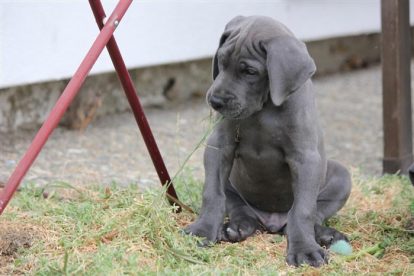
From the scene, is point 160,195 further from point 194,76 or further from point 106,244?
point 194,76

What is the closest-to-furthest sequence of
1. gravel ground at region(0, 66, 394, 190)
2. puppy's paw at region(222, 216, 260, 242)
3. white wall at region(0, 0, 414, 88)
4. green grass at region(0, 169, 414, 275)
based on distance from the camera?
1. green grass at region(0, 169, 414, 275)
2. puppy's paw at region(222, 216, 260, 242)
3. gravel ground at region(0, 66, 394, 190)
4. white wall at region(0, 0, 414, 88)

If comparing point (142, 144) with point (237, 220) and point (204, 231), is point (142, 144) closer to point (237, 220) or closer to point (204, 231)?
point (237, 220)

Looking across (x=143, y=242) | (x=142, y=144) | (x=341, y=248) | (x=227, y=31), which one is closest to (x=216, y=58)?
(x=227, y=31)

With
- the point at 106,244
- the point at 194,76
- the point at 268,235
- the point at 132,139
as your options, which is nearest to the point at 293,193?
the point at 268,235

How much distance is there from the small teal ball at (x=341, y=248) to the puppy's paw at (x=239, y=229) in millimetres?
371

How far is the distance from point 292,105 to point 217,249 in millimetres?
672

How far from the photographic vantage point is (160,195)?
379 cm

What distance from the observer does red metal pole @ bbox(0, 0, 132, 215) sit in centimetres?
305

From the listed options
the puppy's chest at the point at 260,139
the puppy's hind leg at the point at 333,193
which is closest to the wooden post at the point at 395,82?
the puppy's hind leg at the point at 333,193

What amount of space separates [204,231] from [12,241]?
0.78 meters

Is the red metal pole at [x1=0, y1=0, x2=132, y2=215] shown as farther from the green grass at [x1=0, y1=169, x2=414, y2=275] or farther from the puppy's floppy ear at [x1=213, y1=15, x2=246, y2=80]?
the puppy's floppy ear at [x1=213, y1=15, x2=246, y2=80]

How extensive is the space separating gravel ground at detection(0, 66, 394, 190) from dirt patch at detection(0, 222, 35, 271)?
28.3 inches

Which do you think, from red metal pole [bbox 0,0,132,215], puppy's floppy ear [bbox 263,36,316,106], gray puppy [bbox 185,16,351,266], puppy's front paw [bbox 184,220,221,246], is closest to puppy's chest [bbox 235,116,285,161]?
gray puppy [bbox 185,16,351,266]

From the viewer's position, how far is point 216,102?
3594 mm
